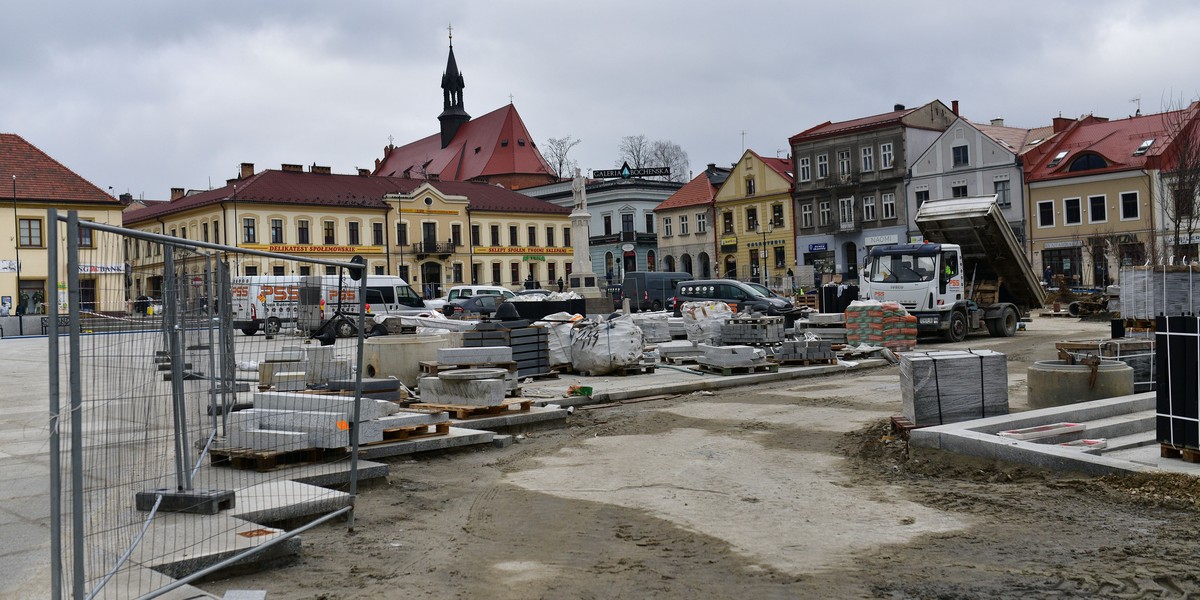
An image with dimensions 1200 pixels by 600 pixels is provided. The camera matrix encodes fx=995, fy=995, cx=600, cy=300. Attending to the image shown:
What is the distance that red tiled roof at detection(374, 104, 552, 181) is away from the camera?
88.7 meters

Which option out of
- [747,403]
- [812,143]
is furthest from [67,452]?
[812,143]

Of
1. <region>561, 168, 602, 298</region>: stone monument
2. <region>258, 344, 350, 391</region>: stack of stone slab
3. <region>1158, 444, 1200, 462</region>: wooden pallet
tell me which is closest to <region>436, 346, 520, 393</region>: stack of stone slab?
→ <region>258, 344, 350, 391</region>: stack of stone slab

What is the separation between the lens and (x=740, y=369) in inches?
713

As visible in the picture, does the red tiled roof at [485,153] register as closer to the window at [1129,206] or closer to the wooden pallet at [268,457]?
the window at [1129,206]

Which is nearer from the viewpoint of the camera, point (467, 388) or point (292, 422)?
point (292, 422)

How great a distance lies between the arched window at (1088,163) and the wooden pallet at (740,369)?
41.0m

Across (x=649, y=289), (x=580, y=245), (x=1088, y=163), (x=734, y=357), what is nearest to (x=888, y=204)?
(x=1088, y=163)

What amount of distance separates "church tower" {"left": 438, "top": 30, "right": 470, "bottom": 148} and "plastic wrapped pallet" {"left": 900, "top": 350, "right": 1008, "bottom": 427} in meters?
87.6

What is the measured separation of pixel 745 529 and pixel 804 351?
12.8 m

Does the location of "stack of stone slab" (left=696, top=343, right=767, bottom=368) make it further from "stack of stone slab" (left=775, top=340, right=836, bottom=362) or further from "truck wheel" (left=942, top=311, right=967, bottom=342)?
"truck wheel" (left=942, top=311, right=967, bottom=342)

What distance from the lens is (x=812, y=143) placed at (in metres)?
65.6

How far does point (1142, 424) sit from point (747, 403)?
221 inches

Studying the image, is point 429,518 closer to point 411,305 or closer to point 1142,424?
point 1142,424

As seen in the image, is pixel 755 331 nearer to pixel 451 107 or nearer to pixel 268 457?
pixel 268 457
